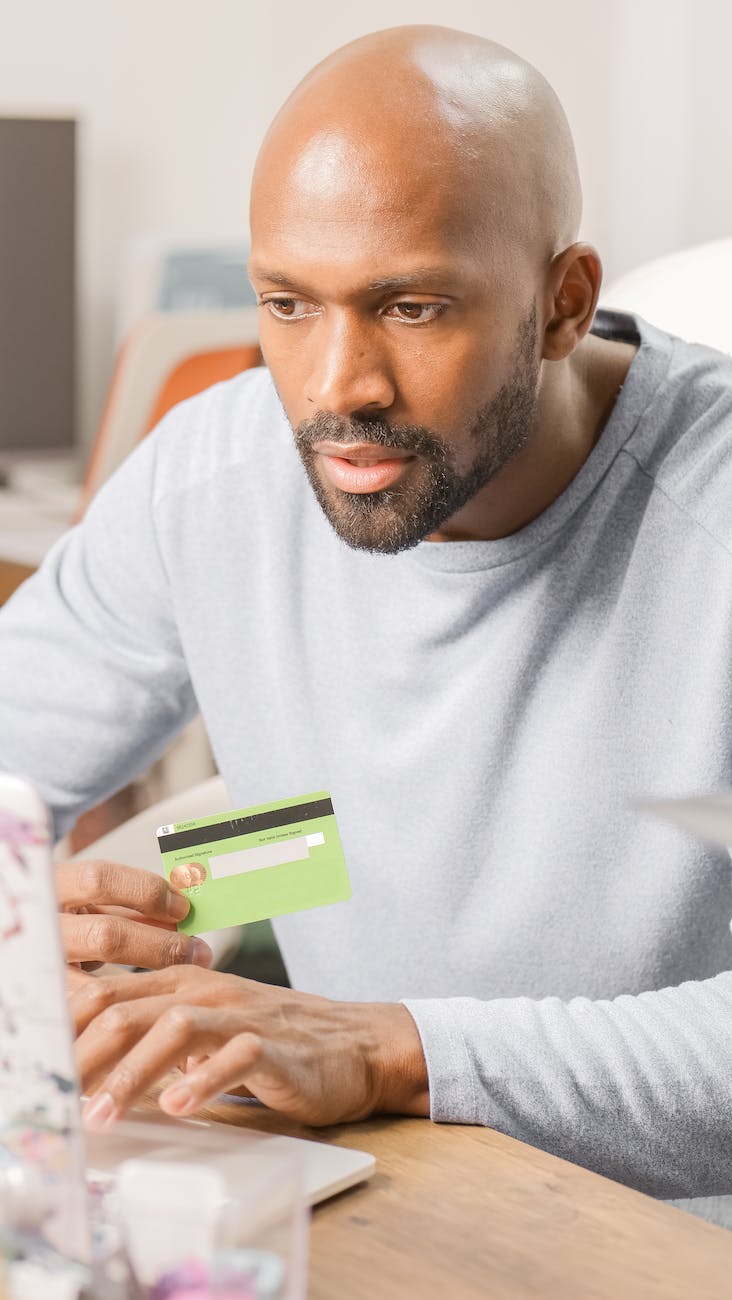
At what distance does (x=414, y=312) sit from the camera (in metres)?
1.02

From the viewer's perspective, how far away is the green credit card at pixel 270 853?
2.77 ft

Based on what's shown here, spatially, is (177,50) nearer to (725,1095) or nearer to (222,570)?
(222,570)

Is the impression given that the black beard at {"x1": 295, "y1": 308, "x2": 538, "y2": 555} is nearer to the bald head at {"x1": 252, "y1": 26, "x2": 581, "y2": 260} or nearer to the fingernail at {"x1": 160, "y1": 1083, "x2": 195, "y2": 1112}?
the bald head at {"x1": 252, "y1": 26, "x2": 581, "y2": 260}

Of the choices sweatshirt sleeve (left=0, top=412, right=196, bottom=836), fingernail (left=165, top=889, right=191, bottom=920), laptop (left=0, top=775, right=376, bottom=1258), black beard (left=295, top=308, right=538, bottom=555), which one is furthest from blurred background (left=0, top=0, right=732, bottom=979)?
laptop (left=0, top=775, right=376, bottom=1258)

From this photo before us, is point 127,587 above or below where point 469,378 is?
below

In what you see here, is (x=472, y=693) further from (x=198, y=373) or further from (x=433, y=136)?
(x=198, y=373)

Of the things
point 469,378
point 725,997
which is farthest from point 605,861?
point 469,378

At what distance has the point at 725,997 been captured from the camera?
0.93 m

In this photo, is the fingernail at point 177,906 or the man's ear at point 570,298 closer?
the fingernail at point 177,906

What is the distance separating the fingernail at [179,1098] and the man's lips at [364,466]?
430 millimetres

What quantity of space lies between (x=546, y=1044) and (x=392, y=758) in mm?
338

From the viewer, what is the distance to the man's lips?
1.03m

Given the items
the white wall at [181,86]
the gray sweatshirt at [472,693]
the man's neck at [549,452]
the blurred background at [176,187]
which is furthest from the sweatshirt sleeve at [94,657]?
the white wall at [181,86]
